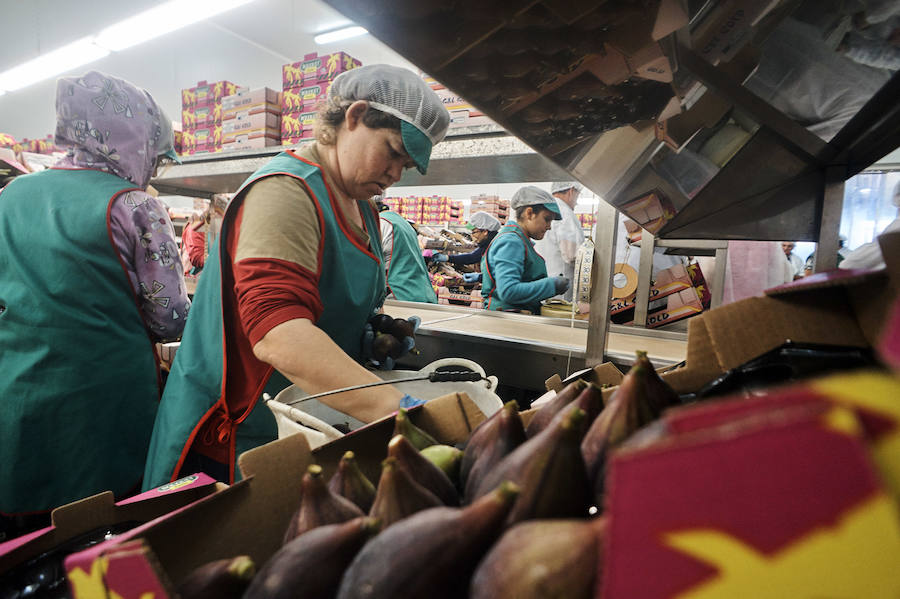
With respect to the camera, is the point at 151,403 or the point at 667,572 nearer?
the point at 667,572

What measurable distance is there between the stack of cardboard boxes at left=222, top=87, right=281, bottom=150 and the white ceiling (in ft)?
18.9

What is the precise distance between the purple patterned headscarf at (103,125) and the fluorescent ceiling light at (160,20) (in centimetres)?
428

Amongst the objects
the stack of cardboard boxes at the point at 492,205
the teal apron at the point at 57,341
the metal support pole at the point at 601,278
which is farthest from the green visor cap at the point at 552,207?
the stack of cardboard boxes at the point at 492,205

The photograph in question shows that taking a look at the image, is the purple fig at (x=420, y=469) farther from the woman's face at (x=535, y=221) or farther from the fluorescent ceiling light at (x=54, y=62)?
the fluorescent ceiling light at (x=54, y=62)

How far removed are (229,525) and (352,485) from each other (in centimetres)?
14

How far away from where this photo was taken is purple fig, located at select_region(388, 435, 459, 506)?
1.32 ft

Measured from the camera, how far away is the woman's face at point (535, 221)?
3885mm

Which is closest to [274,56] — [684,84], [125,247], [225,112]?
[225,112]

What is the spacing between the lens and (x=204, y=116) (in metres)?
3.82

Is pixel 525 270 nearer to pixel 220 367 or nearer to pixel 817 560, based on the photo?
pixel 220 367

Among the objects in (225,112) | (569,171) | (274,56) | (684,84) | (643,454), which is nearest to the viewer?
(643,454)

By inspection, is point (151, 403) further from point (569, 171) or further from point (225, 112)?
point (225, 112)

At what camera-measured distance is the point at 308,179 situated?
128cm

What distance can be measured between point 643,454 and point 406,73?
1.44 meters
